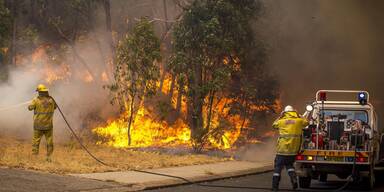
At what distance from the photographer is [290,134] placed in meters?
11.5

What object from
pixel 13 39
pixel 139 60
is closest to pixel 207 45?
pixel 139 60

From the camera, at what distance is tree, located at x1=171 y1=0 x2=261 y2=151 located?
19984 mm

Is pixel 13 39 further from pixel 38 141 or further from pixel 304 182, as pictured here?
pixel 304 182

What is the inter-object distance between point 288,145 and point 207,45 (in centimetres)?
924

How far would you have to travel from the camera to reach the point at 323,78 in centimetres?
2517

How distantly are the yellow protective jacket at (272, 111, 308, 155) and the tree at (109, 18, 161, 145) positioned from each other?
866cm

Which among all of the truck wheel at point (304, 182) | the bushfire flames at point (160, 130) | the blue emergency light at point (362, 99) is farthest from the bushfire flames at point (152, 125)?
the truck wheel at point (304, 182)

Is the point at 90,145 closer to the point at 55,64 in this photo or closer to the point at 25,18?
the point at 55,64

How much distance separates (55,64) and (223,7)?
22.5 ft

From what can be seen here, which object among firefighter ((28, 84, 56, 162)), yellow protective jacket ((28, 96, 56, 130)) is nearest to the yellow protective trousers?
firefighter ((28, 84, 56, 162))

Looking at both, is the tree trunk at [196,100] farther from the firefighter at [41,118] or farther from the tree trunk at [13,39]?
the firefighter at [41,118]

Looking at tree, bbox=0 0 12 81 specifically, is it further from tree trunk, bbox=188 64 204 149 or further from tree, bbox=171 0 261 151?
tree trunk, bbox=188 64 204 149

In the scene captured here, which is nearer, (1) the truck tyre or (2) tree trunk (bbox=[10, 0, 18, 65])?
(1) the truck tyre

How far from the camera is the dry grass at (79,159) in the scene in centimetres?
1216
